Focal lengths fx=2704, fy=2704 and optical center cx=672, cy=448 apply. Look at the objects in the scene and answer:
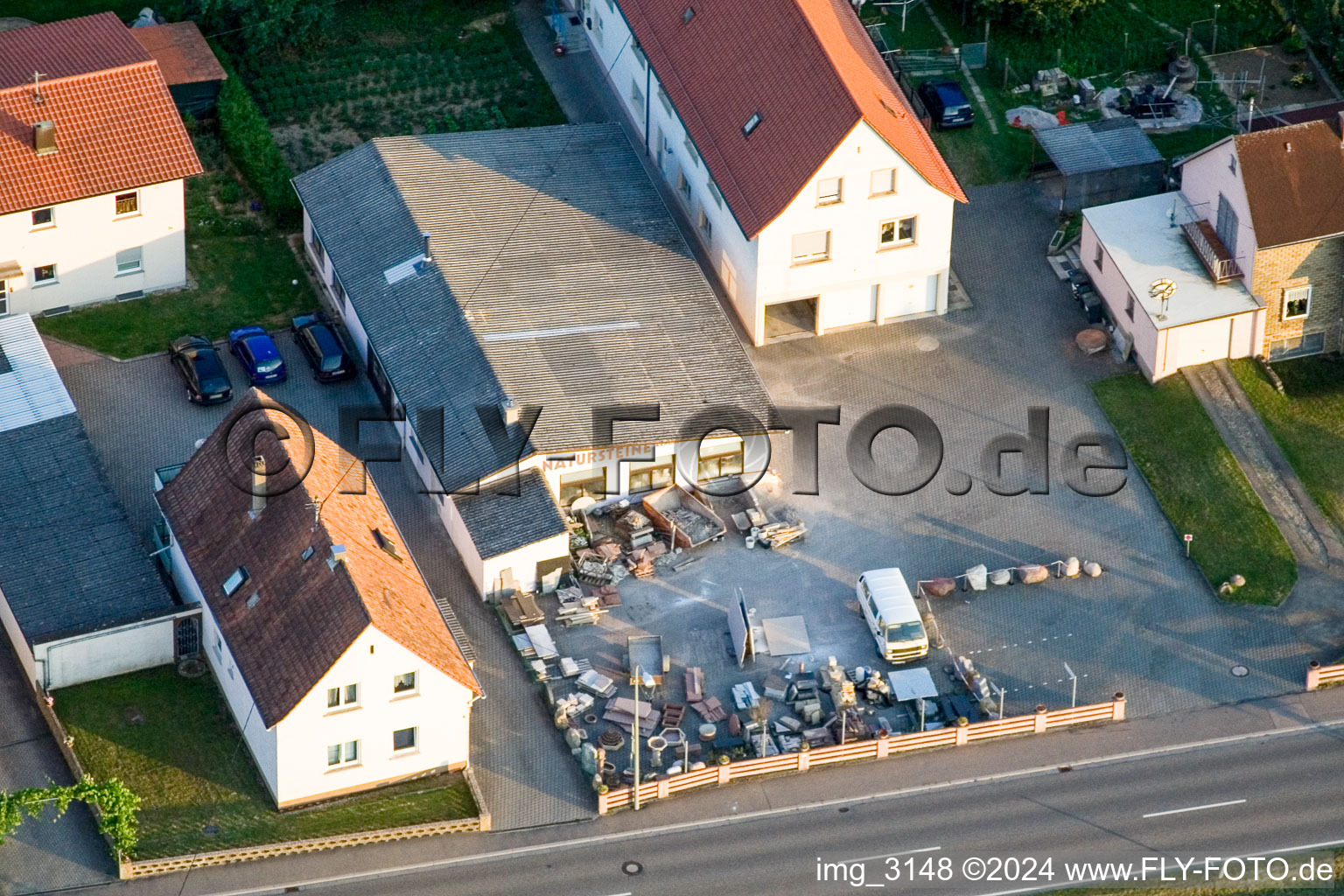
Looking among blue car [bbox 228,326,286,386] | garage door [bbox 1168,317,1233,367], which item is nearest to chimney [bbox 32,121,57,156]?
blue car [bbox 228,326,286,386]

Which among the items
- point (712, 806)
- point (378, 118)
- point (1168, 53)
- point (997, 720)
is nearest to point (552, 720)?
point (712, 806)

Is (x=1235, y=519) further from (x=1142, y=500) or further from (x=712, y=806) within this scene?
(x=712, y=806)

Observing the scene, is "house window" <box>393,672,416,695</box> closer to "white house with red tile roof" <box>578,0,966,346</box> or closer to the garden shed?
"white house with red tile roof" <box>578,0,966,346</box>

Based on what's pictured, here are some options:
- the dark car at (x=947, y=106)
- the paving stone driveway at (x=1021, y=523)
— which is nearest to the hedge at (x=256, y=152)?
the paving stone driveway at (x=1021, y=523)

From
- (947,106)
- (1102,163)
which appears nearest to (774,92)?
(947,106)

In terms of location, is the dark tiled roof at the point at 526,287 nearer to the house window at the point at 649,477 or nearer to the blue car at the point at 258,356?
the house window at the point at 649,477
